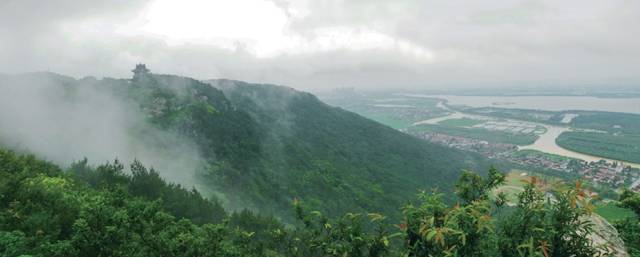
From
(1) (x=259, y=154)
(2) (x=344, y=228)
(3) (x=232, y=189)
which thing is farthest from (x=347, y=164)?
(2) (x=344, y=228)

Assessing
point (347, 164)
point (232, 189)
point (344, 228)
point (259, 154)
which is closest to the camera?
point (344, 228)

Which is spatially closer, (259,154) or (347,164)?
(259,154)

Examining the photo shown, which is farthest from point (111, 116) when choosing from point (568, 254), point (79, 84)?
point (568, 254)

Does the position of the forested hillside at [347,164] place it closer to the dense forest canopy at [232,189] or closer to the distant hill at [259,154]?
the distant hill at [259,154]

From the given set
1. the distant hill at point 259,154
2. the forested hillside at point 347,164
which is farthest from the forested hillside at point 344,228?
the forested hillside at point 347,164

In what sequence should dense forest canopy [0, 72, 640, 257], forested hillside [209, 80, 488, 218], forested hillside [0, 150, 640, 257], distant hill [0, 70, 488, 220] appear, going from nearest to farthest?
forested hillside [0, 150, 640, 257]
dense forest canopy [0, 72, 640, 257]
distant hill [0, 70, 488, 220]
forested hillside [209, 80, 488, 218]

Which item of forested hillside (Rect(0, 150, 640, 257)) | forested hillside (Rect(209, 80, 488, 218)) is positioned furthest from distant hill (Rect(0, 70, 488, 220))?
forested hillside (Rect(0, 150, 640, 257))

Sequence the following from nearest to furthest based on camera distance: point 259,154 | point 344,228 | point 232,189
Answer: point 344,228
point 232,189
point 259,154

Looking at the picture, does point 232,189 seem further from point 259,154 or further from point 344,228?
point 344,228

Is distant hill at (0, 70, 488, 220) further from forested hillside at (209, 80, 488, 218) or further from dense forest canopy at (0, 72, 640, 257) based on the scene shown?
dense forest canopy at (0, 72, 640, 257)
